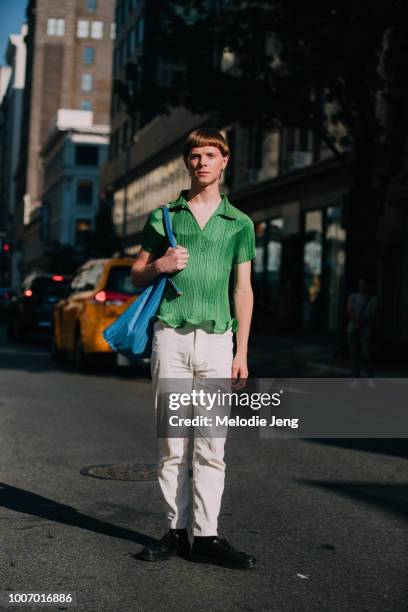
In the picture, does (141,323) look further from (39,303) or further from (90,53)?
(90,53)

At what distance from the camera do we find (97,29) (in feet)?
440

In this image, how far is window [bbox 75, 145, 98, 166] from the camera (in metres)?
108

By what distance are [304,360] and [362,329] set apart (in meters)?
4.87

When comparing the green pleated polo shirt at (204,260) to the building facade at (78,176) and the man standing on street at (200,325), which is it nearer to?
the man standing on street at (200,325)

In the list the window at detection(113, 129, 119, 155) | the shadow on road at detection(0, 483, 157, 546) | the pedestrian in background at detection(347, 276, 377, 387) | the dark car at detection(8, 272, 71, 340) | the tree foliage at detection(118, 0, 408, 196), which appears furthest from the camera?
the window at detection(113, 129, 119, 155)

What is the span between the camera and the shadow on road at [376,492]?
7137 mm

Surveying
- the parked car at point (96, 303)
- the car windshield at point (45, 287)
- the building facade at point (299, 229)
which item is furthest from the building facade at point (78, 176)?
the parked car at point (96, 303)

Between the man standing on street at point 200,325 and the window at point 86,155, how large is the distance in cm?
10387

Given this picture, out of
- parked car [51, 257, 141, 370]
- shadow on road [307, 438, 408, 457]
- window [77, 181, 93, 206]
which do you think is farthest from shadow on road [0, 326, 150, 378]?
window [77, 181, 93, 206]

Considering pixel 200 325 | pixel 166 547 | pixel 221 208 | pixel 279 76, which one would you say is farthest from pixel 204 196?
pixel 279 76

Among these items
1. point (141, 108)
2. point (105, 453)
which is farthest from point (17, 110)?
point (105, 453)

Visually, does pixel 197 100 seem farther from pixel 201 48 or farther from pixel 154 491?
pixel 154 491

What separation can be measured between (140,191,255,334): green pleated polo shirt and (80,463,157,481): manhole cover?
276cm

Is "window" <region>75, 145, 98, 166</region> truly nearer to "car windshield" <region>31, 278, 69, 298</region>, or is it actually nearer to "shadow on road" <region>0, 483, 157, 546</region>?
"car windshield" <region>31, 278, 69, 298</region>
